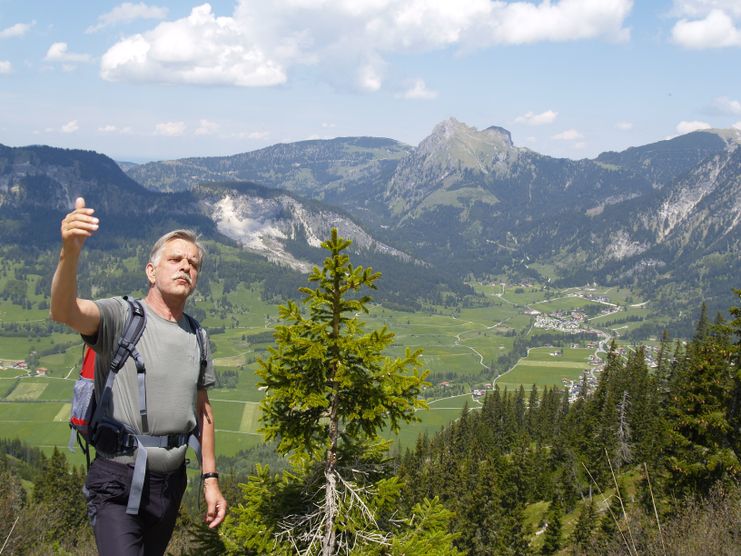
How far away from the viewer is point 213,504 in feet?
20.9

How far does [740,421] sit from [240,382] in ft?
601

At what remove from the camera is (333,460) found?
9.93 metres

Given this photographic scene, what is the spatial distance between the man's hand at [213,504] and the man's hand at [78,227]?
3480mm

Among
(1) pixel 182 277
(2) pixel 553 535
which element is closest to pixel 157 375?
(1) pixel 182 277

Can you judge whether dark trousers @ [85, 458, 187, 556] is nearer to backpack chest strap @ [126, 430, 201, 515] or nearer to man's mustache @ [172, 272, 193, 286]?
backpack chest strap @ [126, 430, 201, 515]

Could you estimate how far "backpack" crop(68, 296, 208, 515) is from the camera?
17.0 feet

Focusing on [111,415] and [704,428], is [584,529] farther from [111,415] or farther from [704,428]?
[111,415]

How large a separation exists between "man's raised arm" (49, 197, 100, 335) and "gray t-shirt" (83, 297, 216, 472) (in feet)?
1.56

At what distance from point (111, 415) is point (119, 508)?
0.89 meters

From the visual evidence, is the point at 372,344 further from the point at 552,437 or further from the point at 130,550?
the point at 552,437

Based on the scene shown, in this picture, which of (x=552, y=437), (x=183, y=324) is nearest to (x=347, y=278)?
(x=183, y=324)

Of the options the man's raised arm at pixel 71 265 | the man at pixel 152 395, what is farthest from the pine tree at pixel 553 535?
the man's raised arm at pixel 71 265

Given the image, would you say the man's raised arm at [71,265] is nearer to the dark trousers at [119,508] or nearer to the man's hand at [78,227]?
the man's hand at [78,227]

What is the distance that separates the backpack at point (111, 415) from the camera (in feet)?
17.0
